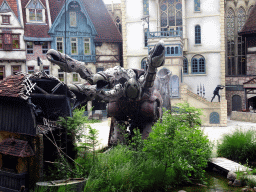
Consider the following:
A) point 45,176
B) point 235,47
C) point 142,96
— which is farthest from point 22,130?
point 235,47

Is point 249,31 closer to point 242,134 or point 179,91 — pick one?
point 179,91

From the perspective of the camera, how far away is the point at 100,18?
3238cm

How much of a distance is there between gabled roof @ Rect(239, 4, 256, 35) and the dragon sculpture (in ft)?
75.3

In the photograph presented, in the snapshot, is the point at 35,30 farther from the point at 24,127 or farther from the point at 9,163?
the point at 24,127

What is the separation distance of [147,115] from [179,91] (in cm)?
1519

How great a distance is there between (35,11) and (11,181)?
2361 centimetres

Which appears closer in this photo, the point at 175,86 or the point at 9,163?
the point at 9,163

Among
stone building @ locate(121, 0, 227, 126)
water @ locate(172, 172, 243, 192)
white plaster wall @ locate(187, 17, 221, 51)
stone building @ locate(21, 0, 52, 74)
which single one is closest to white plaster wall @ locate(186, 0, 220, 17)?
stone building @ locate(121, 0, 227, 126)

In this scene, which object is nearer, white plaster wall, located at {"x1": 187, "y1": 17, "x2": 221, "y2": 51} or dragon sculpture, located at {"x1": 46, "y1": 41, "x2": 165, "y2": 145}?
dragon sculpture, located at {"x1": 46, "y1": 41, "x2": 165, "y2": 145}

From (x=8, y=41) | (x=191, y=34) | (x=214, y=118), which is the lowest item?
(x=214, y=118)

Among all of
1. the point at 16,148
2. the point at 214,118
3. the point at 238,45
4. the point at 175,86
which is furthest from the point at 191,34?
the point at 16,148

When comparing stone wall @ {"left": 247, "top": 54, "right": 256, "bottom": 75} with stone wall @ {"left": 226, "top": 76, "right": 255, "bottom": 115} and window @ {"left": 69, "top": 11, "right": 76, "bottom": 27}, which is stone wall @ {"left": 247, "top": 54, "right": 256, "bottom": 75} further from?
window @ {"left": 69, "top": 11, "right": 76, "bottom": 27}

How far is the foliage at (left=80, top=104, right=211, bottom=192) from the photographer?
24.8ft

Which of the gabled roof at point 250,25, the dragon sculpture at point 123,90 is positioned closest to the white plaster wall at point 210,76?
the gabled roof at point 250,25
